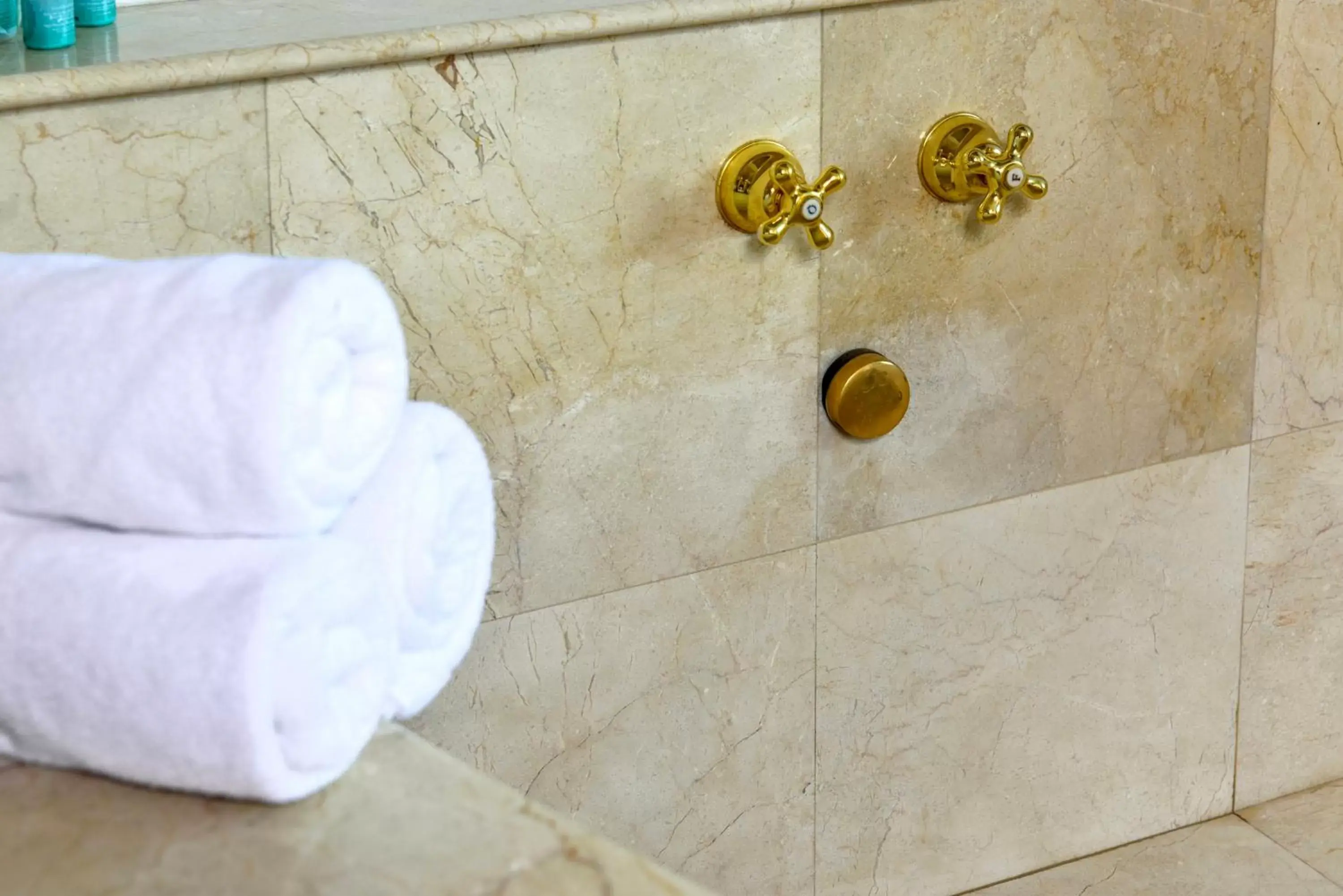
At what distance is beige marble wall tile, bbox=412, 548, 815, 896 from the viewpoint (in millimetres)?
1246

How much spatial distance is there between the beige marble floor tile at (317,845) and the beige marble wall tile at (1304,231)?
1.06m

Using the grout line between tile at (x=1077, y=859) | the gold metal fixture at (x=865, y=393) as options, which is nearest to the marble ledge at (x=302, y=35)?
the gold metal fixture at (x=865, y=393)

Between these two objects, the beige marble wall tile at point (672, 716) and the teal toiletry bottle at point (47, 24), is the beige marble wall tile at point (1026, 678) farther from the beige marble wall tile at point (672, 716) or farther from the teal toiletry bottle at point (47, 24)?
the teal toiletry bottle at point (47, 24)

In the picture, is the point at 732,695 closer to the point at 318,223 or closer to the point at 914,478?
the point at 914,478

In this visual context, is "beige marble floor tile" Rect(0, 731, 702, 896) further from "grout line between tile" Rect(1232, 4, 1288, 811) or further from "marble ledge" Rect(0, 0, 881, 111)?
"grout line between tile" Rect(1232, 4, 1288, 811)

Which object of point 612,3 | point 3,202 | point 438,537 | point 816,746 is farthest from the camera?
point 816,746

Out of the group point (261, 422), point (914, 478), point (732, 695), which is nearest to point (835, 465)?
point (914, 478)

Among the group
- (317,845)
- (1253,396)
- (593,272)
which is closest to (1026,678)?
(1253,396)

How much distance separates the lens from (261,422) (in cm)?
63

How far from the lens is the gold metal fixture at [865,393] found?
4.17ft

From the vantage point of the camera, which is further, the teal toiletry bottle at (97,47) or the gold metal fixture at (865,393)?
the gold metal fixture at (865,393)

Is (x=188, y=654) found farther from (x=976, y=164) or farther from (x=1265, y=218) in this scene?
(x=1265, y=218)

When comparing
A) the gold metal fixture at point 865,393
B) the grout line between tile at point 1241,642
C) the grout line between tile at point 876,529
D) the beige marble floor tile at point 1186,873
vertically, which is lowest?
the beige marble floor tile at point 1186,873

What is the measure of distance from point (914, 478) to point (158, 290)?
84cm
